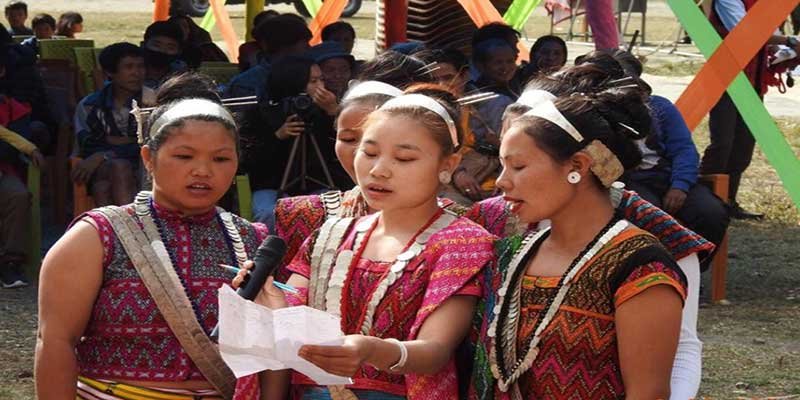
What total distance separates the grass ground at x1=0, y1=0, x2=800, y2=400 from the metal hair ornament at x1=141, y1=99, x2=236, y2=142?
2126mm

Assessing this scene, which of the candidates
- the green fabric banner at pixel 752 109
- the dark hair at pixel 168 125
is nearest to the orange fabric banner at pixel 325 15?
the green fabric banner at pixel 752 109

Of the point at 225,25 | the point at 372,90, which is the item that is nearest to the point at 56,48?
the point at 225,25

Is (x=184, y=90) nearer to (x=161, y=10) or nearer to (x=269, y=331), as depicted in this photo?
(x=269, y=331)

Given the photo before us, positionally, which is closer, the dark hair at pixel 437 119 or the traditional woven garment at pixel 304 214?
the dark hair at pixel 437 119

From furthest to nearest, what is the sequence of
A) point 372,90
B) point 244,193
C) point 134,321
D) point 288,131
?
1. point 244,193
2. point 288,131
3. point 372,90
4. point 134,321

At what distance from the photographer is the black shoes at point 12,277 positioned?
7.51m

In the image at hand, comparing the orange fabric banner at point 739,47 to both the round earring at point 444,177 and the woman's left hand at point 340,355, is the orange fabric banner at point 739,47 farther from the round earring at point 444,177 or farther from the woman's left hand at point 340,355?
the woman's left hand at point 340,355

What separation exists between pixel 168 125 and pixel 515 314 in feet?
2.84

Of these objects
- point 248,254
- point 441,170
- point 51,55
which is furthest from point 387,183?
point 51,55

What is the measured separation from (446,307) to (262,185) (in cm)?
377

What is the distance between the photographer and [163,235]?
312 cm

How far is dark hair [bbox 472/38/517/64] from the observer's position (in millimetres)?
7584

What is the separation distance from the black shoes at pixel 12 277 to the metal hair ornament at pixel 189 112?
4.55 metres

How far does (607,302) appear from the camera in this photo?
284cm
